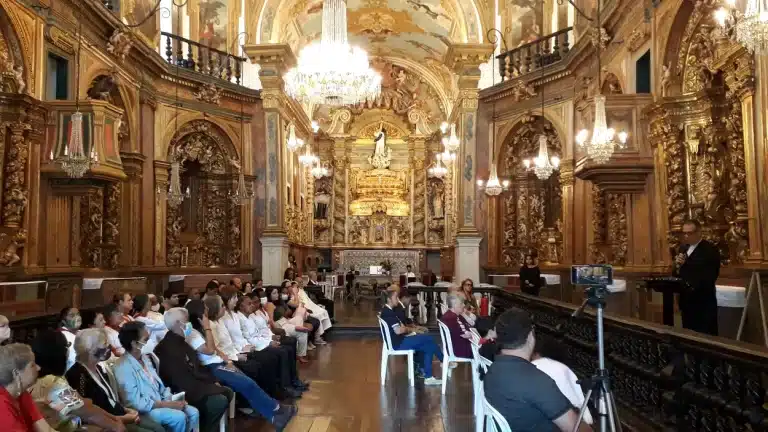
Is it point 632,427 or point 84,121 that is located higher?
point 84,121

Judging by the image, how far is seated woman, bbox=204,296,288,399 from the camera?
19.7ft

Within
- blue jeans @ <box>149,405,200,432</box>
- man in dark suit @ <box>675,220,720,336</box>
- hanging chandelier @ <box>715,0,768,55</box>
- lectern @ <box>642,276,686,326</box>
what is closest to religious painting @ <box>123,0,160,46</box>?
blue jeans @ <box>149,405,200,432</box>

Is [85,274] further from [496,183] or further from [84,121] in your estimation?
[496,183]

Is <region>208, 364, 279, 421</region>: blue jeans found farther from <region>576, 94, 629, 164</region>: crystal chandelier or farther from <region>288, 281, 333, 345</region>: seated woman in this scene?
<region>576, 94, 629, 164</region>: crystal chandelier

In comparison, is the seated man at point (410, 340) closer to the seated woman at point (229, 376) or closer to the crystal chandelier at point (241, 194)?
the seated woman at point (229, 376)

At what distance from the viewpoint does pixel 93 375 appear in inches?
154

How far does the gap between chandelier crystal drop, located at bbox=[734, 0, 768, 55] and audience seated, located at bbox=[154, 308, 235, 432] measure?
422cm

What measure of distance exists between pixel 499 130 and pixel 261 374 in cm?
1107

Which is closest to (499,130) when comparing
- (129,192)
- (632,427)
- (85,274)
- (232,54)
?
(232,54)

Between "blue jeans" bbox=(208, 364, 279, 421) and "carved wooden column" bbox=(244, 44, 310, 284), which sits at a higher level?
"carved wooden column" bbox=(244, 44, 310, 284)

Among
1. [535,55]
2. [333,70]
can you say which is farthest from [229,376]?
[535,55]

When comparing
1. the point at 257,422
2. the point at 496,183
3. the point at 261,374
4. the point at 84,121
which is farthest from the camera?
the point at 496,183

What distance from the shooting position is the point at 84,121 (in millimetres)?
9211

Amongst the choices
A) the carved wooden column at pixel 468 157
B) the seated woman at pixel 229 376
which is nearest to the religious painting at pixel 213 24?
the carved wooden column at pixel 468 157
